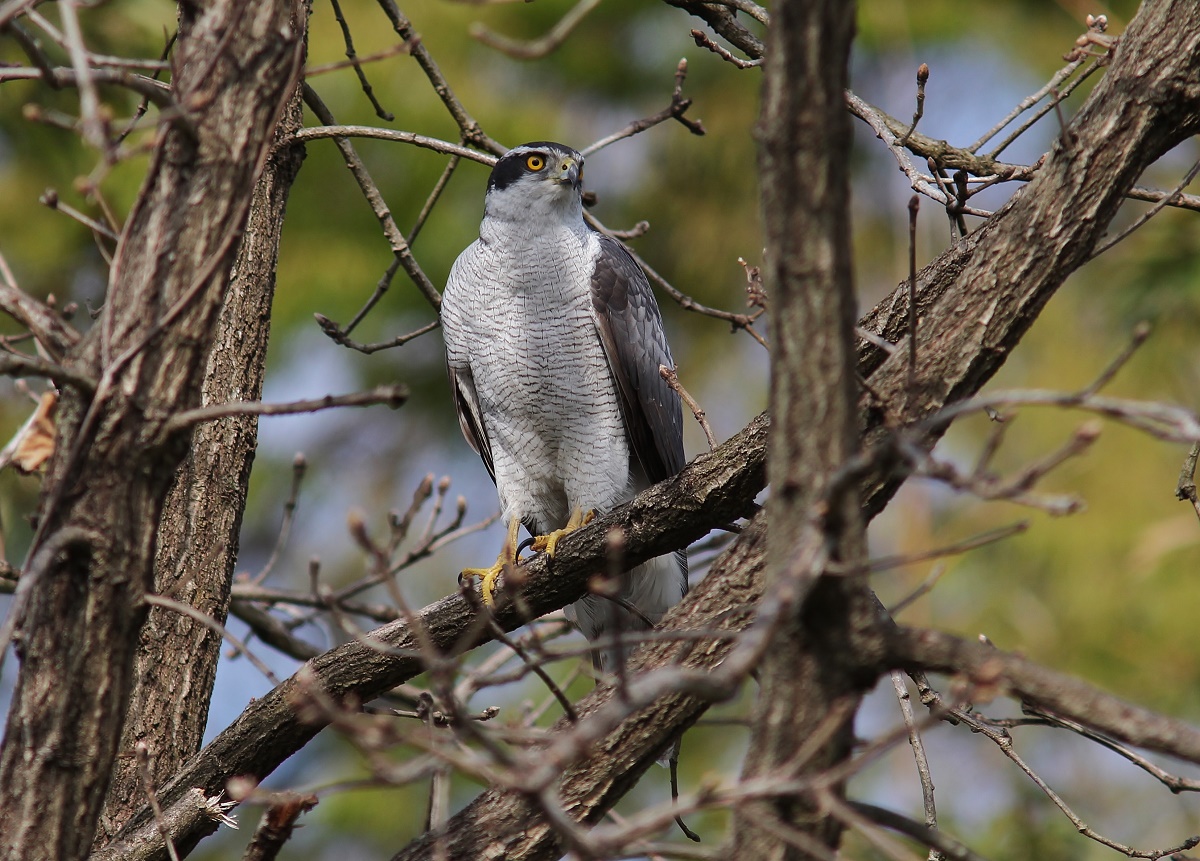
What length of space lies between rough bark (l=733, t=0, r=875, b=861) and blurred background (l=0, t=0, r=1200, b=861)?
7008 millimetres

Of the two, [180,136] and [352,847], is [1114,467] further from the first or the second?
[180,136]

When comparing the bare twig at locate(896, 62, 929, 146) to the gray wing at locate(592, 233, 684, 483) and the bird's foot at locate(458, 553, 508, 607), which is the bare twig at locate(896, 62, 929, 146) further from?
the bird's foot at locate(458, 553, 508, 607)

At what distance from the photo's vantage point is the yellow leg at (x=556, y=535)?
3.67 metres

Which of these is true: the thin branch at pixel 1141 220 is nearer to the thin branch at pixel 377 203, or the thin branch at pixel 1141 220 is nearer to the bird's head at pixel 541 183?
the thin branch at pixel 377 203

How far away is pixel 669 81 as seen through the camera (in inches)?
455

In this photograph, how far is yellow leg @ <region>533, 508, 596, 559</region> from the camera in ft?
12.1

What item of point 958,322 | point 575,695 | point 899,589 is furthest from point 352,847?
point 958,322

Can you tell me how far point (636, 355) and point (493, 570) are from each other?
0.99 metres

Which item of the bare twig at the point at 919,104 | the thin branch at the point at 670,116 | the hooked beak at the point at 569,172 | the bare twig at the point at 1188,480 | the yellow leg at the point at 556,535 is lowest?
the bare twig at the point at 1188,480

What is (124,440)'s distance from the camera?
173 centimetres

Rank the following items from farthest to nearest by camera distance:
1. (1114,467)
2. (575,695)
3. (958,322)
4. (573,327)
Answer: (1114,467) < (575,695) < (573,327) < (958,322)

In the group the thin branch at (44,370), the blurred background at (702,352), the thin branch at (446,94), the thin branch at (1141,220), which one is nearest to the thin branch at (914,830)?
the thin branch at (1141,220)

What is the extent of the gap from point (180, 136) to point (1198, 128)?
1.89 meters

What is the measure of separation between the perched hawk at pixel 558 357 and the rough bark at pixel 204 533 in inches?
37.6
